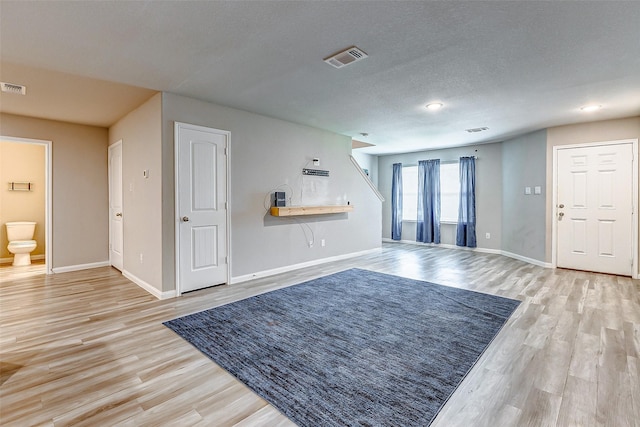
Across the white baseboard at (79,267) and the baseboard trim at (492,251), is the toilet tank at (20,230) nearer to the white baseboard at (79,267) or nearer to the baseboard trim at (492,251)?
the white baseboard at (79,267)

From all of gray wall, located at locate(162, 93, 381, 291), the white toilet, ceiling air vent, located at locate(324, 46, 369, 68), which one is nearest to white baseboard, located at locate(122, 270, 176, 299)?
gray wall, located at locate(162, 93, 381, 291)

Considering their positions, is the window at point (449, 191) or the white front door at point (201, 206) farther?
the window at point (449, 191)

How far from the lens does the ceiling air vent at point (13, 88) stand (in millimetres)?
3295

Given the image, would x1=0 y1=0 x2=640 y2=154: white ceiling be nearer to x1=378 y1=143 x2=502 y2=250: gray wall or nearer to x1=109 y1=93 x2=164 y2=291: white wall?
x1=109 y1=93 x2=164 y2=291: white wall

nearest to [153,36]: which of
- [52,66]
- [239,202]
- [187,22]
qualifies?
[187,22]

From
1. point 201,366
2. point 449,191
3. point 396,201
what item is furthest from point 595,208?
point 201,366

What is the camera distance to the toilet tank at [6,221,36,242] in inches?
213

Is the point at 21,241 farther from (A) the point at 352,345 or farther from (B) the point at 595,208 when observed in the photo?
(B) the point at 595,208

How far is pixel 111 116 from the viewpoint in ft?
15.2

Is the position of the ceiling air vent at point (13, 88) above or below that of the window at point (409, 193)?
above

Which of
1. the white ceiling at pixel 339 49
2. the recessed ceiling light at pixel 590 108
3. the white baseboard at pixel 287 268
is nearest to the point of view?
the white ceiling at pixel 339 49

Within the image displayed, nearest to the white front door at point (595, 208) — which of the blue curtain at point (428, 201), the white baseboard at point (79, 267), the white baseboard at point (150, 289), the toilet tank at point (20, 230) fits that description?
the blue curtain at point (428, 201)

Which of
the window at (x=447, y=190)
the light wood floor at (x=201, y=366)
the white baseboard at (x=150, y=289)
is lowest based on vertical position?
the light wood floor at (x=201, y=366)

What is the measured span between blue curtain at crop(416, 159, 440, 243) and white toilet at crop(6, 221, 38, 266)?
8010mm
